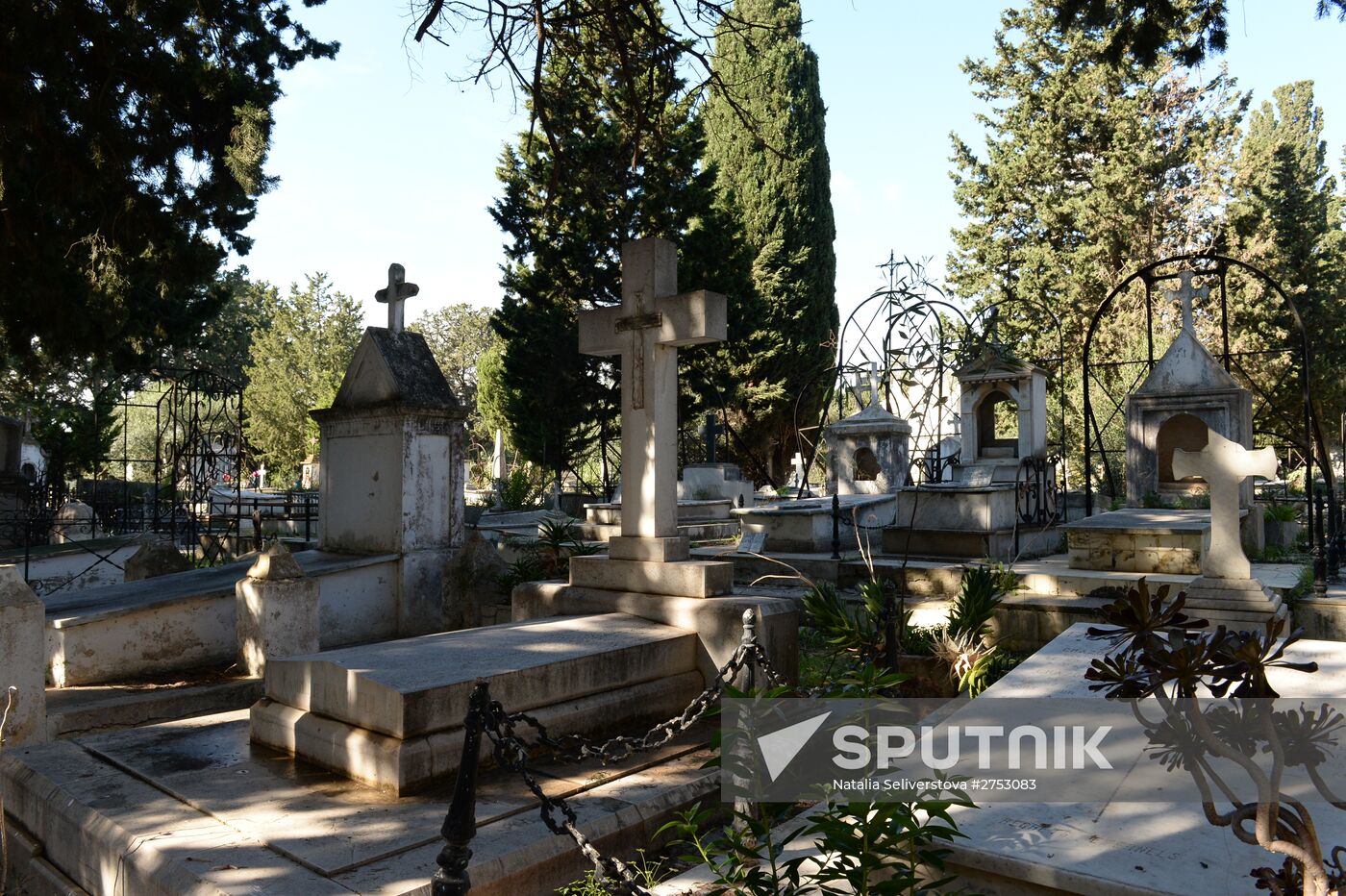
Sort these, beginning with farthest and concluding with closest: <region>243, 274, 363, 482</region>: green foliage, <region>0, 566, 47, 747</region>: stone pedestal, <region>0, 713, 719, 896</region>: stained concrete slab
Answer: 1. <region>243, 274, 363, 482</region>: green foliage
2. <region>0, 566, 47, 747</region>: stone pedestal
3. <region>0, 713, 719, 896</region>: stained concrete slab

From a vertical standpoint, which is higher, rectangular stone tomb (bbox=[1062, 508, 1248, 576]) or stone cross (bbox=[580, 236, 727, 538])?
stone cross (bbox=[580, 236, 727, 538])

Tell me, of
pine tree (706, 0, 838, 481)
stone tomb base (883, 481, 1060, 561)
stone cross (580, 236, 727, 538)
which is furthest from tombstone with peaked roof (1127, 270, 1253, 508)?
pine tree (706, 0, 838, 481)

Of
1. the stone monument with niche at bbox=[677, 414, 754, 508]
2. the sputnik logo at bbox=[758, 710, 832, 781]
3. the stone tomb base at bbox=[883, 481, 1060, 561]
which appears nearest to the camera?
the sputnik logo at bbox=[758, 710, 832, 781]

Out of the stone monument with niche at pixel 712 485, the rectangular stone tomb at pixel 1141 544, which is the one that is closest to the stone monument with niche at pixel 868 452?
the stone monument with niche at pixel 712 485

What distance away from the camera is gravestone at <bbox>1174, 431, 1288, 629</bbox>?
5.79 metres

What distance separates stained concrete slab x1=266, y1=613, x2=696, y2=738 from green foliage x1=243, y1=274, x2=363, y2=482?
1086 inches

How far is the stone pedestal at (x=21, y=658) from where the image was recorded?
505 centimetres

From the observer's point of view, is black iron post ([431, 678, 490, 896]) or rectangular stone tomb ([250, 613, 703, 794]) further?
rectangular stone tomb ([250, 613, 703, 794])

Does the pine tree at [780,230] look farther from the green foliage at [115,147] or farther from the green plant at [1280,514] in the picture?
the green foliage at [115,147]

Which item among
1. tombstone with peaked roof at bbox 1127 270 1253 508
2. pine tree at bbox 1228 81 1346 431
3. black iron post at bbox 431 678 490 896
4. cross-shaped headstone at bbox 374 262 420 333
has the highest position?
pine tree at bbox 1228 81 1346 431

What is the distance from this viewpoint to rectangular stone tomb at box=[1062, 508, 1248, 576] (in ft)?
28.0

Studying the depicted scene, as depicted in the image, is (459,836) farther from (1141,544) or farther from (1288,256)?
(1288,256)

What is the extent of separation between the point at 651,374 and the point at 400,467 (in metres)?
3.16

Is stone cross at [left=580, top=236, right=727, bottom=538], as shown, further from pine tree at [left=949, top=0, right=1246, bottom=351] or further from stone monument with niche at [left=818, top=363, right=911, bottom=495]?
pine tree at [left=949, top=0, right=1246, bottom=351]
